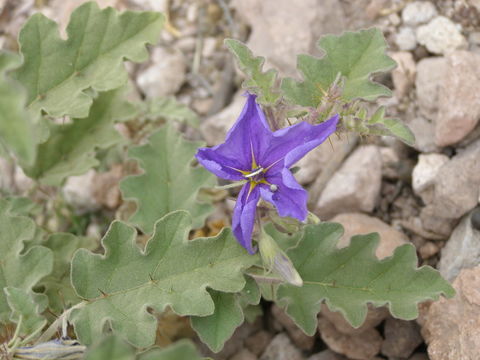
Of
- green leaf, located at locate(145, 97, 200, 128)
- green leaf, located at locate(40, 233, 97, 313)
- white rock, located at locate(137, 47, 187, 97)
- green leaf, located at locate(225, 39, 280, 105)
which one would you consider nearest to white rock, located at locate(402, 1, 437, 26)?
green leaf, located at locate(145, 97, 200, 128)

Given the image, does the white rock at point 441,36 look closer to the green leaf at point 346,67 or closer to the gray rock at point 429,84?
the gray rock at point 429,84

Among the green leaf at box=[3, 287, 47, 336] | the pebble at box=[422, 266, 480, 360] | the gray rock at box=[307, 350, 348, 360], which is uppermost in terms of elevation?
the green leaf at box=[3, 287, 47, 336]

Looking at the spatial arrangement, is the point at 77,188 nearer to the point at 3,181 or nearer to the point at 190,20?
the point at 3,181

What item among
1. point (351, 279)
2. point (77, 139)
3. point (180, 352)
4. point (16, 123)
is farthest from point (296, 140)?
point (77, 139)

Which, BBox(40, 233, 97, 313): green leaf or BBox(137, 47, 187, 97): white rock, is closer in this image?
BBox(40, 233, 97, 313): green leaf

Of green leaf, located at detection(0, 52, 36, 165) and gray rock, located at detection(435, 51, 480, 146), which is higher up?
green leaf, located at detection(0, 52, 36, 165)

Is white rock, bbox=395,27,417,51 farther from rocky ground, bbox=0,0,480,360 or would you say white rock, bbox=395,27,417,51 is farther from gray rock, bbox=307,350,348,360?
gray rock, bbox=307,350,348,360

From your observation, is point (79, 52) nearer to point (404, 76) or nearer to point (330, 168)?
point (330, 168)

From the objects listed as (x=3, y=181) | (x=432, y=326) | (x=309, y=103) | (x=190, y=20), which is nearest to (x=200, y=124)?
(x=190, y=20)
